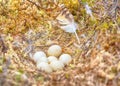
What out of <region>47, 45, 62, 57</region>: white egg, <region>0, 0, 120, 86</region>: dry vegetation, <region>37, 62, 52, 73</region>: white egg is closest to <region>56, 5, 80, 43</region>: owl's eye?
<region>0, 0, 120, 86</region>: dry vegetation

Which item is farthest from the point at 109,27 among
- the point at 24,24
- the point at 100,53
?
the point at 24,24

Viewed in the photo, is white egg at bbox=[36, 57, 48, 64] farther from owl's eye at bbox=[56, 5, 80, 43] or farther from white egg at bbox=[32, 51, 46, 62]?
owl's eye at bbox=[56, 5, 80, 43]

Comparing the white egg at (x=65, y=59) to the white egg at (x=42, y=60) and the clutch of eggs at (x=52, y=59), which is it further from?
the white egg at (x=42, y=60)

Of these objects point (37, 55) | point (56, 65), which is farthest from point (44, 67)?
point (37, 55)

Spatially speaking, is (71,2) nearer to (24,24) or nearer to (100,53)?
(24,24)

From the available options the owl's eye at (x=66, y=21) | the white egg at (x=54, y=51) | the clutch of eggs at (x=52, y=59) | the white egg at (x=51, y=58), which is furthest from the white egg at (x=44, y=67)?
the owl's eye at (x=66, y=21)
